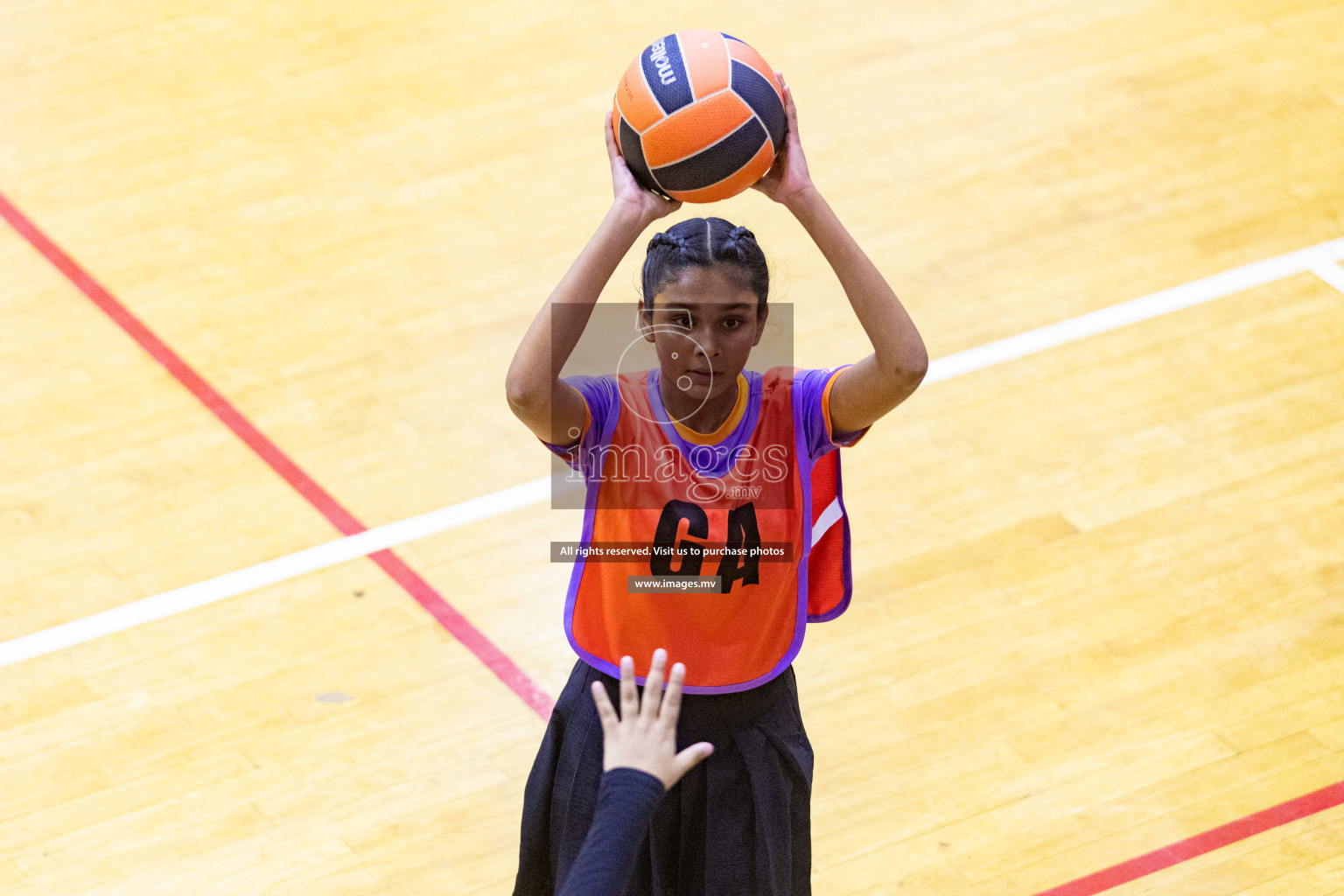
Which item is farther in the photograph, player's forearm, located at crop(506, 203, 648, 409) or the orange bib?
the orange bib

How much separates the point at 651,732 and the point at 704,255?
816 millimetres

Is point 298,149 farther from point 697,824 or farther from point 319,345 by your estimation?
point 697,824

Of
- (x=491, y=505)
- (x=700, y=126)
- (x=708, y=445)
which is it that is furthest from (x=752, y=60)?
(x=491, y=505)

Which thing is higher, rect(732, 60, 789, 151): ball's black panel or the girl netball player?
rect(732, 60, 789, 151): ball's black panel

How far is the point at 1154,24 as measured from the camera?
743 centimetres

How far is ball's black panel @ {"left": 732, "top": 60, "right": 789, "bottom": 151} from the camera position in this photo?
2879mm

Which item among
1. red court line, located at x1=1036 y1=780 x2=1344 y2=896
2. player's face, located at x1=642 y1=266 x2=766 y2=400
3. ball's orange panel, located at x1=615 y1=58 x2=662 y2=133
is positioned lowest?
red court line, located at x1=1036 y1=780 x2=1344 y2=896

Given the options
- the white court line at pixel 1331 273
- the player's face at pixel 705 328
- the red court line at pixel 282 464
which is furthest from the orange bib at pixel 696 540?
the white court line at pixel 1331 273

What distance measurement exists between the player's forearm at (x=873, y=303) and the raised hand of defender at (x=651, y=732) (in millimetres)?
648

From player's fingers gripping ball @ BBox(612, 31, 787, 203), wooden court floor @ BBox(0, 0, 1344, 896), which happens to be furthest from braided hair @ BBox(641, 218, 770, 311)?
wooden court floor @ BBox(0, 0, 1344, 896)

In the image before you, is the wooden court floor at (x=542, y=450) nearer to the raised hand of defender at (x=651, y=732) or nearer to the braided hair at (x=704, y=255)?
the raised hand of defender at (x=651, y=732)

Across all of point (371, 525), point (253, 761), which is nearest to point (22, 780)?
point (253, 761)

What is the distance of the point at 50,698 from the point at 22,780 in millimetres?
289

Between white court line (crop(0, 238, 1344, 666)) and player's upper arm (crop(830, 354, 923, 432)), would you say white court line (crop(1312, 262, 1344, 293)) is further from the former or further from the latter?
player's upper arm (crop(830, 354, 923, 432))
